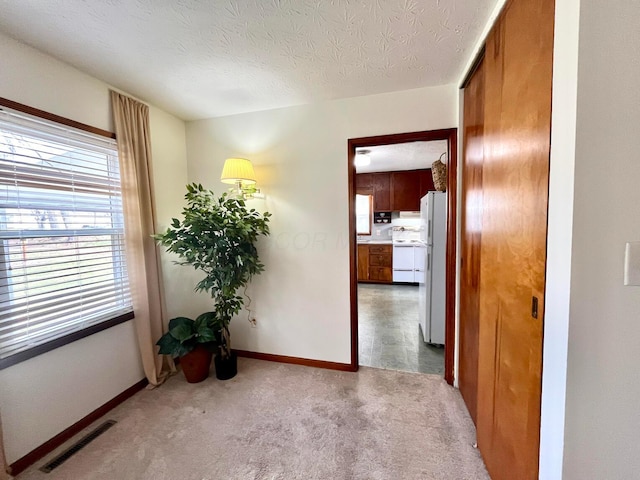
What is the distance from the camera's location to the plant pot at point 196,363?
7.32 feet

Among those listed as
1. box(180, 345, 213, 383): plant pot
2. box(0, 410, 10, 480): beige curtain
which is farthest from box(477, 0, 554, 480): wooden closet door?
box(0, 410, 10, 480): beige curtain

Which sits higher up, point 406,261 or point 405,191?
point 405,191

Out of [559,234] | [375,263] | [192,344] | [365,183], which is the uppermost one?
[365,183]

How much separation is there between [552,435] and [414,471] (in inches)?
34.6

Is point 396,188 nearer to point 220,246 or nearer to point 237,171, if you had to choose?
point 237,171

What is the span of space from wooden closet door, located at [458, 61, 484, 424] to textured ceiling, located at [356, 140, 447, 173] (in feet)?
4.68

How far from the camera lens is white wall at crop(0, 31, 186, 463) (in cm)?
148

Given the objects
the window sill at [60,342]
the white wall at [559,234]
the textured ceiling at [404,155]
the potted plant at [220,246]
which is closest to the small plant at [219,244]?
the potted plant at [220,246]

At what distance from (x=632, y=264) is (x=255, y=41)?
1.94 meters

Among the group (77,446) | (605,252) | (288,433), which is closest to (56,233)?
(77,446)

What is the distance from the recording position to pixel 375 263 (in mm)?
5602

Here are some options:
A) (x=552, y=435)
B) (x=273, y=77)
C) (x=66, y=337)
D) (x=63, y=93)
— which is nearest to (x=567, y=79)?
(x=552, y=435)

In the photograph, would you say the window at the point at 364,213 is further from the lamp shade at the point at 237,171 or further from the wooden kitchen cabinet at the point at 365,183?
the lamp shade at the point at 237,171

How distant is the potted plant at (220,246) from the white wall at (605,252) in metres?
1.98
